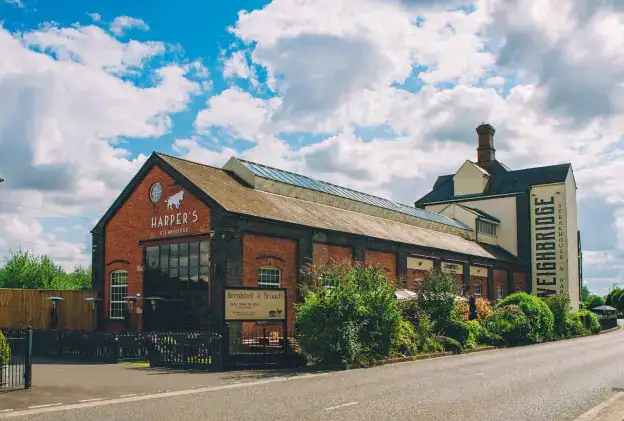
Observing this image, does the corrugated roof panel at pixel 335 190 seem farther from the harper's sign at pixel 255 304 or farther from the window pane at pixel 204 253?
the harper's sign at pixel 255 304

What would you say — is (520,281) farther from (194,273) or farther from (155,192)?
(155,192)

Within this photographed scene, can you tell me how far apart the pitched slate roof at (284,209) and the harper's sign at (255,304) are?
201 inches

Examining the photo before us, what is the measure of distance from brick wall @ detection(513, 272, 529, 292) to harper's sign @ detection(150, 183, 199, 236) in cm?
3363

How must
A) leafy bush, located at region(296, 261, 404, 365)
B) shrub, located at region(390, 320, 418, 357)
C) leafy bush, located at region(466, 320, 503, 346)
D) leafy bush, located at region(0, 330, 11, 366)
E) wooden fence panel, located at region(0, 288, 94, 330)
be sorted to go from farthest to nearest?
wooden fence panel, located at region(0, 288, 94, 330) < leafy bush, located at region(466, 320, 503, 346) < shrub, located at region(390, 320, 418, 357) < leafy bush, located at region(296, 261, 404, 365) < leafy bush, located at region(0, 330, 11, 366)

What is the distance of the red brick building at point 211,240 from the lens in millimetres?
25594

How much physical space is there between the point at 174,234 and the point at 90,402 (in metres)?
14.5

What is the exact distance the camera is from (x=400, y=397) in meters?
12.9

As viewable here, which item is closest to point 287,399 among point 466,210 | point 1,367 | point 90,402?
point 90,402

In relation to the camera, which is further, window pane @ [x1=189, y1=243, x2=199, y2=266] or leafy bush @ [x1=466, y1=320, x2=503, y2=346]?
leafy bush @ [x1=466, y1=320, x2=503, y2=346]

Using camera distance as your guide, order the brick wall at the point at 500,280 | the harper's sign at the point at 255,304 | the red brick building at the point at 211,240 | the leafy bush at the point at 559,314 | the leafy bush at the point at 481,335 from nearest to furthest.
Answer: the harper's sign at the point at 255,304, the red brick building at the point at 211,240, the leafy bush at the point at 481,335, the leafy bush at the point at 559,314, the brick wall at the point at 500,280

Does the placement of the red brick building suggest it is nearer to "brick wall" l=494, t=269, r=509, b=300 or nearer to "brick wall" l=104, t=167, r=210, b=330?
"brick wall" l=104, t=167, r=210, b=330

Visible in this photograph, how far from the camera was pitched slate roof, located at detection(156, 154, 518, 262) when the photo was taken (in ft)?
89.0

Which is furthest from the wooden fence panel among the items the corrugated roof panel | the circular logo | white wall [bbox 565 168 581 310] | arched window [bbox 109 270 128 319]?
white wall [bbox 565 168 581 310]

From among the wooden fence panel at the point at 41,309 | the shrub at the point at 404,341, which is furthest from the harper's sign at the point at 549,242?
the wooden fence panel at the point at 41,309
